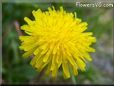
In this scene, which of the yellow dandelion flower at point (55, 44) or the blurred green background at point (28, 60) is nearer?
the yellow dandelion flower at point (55, 44)

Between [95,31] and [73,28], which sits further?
[95,31]

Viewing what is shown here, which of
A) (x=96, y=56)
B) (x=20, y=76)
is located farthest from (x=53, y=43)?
(x=96, y=56)

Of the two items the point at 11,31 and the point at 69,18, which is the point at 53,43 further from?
the point at 11,31

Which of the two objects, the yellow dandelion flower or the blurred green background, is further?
the blurred green background

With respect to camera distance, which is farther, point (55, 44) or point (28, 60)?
point (28, 60)
